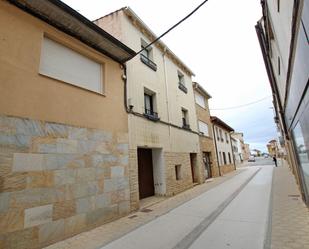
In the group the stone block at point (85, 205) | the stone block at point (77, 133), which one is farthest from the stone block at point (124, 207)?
the stone block at point (77, 133)

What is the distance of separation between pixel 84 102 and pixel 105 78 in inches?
47.7

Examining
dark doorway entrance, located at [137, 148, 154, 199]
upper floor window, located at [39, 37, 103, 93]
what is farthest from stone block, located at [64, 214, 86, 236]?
dark doorway entrance, located at [137, 148, 154, 199]

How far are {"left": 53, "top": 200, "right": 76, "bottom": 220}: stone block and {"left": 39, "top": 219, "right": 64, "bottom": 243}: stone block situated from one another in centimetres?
11

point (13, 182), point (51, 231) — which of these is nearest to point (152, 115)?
point (51, 231)

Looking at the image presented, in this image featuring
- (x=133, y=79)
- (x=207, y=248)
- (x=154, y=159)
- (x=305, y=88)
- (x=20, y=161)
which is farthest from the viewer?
(x=154, y=159)

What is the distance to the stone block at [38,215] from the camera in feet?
11.4

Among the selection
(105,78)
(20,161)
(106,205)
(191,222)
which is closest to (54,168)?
(20,161)

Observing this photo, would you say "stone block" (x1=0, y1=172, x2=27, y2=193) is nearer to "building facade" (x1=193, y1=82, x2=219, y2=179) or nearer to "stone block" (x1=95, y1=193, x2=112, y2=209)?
"stone block" (x1=95, y1=193, x2=112, y2=209)

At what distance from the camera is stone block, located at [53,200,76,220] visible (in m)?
3.90

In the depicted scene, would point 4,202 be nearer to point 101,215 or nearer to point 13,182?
point 13,182

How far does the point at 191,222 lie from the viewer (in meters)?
4.58

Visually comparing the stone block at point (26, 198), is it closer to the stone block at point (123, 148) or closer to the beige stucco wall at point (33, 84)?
the beige stucco wall at point (33, 84)

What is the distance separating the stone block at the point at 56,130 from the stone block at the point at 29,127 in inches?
4.5

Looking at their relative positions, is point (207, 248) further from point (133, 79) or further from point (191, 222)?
point (133, 79)
